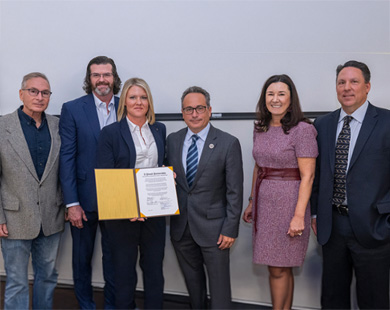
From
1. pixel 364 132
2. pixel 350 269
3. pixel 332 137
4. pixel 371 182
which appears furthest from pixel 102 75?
pixel 350 269

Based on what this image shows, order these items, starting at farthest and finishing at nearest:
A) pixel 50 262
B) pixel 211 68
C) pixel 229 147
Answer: pixel 211 68, pixel 50 262, pixel 229 147

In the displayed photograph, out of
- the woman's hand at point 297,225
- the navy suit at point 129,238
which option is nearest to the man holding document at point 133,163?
the navy suit at point 129,238

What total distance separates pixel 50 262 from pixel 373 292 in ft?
6.50

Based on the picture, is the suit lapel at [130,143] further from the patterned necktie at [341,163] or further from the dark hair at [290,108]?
the patterned necktie at [341,163]

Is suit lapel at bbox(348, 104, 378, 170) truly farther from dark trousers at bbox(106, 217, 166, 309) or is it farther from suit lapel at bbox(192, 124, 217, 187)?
dark trousers at bbox(106, 217, 166, 309)

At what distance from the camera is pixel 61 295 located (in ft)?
9.92

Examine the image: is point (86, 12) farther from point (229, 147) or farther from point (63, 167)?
point (229, 147)

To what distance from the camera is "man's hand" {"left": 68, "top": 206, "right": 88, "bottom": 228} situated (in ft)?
7.81

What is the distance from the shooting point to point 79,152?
2441 millimetres

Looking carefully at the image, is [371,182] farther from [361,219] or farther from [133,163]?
[133,163]

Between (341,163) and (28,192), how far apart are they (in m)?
1.88

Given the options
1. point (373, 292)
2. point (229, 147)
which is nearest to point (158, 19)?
point (229, 147)

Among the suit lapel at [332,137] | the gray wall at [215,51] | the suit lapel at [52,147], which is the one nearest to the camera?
the suit lapel at [332,137]

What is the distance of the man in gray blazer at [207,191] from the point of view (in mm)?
2127
